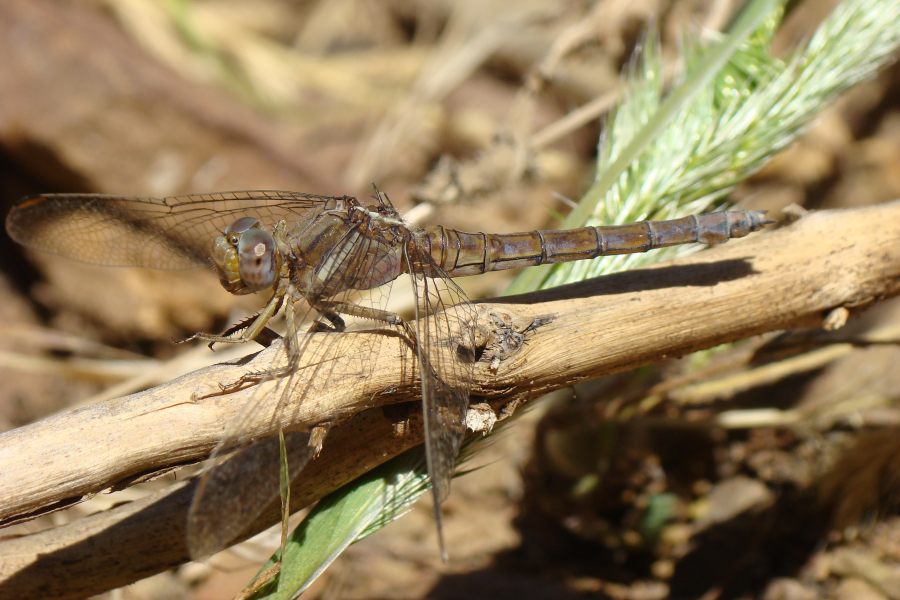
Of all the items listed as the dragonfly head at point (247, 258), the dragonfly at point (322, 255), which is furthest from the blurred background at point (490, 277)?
the dragonfly head at point (247, 258)

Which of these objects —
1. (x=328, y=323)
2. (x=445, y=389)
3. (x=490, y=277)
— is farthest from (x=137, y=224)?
(x=490, y=277)

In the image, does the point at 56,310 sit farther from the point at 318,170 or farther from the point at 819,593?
the point at 819,593

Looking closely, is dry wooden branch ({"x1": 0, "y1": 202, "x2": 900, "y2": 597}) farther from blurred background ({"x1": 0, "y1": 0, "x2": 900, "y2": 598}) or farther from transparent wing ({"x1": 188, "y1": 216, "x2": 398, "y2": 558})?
blurred background ({"x1": 0, "y1": 0, "x2": 900, "y2": 598})

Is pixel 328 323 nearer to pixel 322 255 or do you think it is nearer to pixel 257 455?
pixel 322 255

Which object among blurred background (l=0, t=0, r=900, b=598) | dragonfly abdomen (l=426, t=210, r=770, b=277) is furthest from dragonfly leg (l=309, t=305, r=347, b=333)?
blurred background (l=0, t=0, r=900, b=598)

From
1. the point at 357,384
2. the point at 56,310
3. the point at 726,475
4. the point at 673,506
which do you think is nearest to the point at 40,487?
the point at 357,384

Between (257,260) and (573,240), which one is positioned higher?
(257,260)
